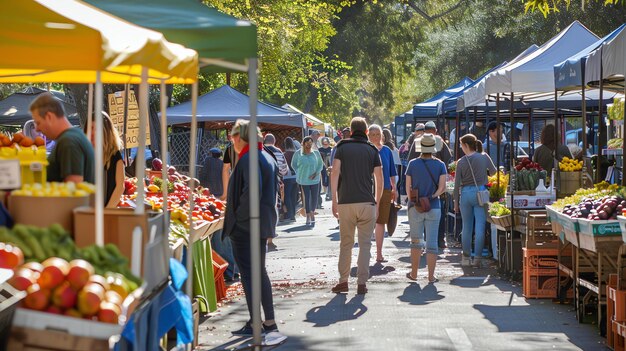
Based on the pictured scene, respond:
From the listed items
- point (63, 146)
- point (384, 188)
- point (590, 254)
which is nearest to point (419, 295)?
point (590, 254)

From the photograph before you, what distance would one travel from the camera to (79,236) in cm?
601

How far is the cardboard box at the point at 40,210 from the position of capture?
19.7ft

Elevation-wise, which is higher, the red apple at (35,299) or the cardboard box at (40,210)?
the cardboard box at (40,210)

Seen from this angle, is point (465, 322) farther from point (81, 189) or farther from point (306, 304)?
point (81, 189)

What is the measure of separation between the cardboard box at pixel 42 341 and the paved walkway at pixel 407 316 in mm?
4752

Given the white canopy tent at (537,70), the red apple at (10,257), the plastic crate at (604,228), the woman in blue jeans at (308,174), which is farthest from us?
the woman in blue jeans at (308,174)

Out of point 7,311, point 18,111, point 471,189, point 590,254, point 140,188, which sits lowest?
point 590,254

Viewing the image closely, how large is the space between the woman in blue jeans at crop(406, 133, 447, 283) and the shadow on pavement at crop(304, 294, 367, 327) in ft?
5.16

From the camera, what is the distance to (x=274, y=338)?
9.91 m

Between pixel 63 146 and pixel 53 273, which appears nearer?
pixel 53 273

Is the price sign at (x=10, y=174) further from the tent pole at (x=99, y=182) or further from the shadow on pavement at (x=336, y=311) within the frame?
the shadow on pavement at (x=336, y=311)

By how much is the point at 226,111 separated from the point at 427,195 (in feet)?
36.7

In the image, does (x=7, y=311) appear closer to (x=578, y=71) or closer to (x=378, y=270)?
(x=578, y=71)

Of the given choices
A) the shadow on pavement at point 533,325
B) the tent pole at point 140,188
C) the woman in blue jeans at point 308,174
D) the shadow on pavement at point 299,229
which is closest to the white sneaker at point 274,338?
the shadow on pavement at point 533,325
